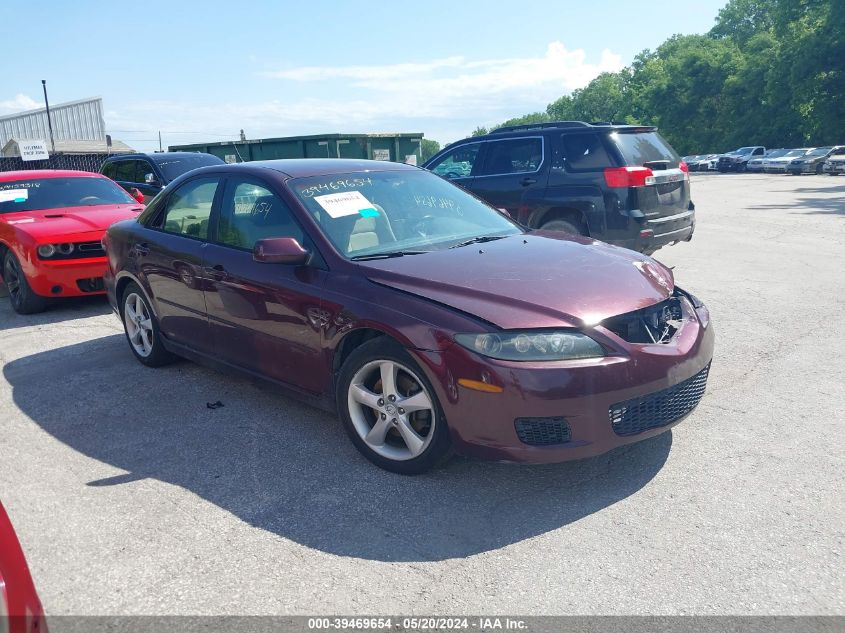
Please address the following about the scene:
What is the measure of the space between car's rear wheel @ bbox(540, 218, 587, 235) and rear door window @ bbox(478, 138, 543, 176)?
2.23 ft

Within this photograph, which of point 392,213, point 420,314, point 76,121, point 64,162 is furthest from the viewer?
point 76,121

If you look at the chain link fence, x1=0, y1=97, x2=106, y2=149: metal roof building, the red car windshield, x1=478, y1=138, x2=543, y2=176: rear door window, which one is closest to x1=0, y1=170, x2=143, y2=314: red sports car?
the red car windshield

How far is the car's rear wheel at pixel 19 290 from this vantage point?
7590mm

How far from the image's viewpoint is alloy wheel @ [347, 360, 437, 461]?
3.55 metres

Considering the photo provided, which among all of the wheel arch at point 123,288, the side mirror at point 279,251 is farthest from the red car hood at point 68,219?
the side mirror at point 279,251

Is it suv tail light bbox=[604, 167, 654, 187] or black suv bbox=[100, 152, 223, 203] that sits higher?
black suv bbox=[100, 152, 223, 203]

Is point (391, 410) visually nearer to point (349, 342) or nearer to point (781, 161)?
point (349, 342)

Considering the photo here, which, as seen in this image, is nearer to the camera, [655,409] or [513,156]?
[655,409]

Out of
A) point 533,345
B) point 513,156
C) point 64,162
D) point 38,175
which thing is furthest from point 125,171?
point 64,162

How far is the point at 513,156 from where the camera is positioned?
29.3 feet

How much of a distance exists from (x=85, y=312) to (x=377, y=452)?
540 cm

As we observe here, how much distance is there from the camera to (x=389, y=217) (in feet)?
14.5

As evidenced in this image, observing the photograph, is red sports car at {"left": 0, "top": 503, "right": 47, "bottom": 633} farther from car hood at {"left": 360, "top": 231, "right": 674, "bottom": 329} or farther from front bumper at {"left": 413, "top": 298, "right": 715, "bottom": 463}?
car hood at {"left": 360, "top": 231, "right": 674, "bottom": 329}

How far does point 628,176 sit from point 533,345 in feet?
16.7
